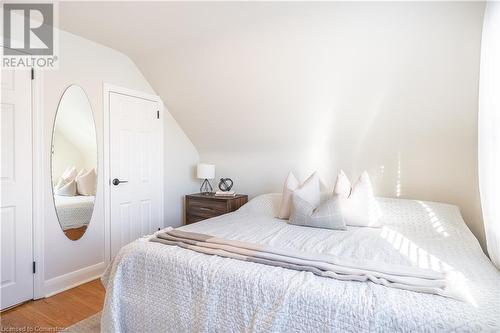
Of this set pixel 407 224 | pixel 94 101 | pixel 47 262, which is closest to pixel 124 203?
pixel 47 262

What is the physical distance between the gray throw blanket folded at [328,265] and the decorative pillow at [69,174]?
1.32 meters

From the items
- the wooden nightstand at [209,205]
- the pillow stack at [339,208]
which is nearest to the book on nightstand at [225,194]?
the wooden nightstand at [209,205]

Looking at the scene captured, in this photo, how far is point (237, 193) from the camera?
12.7 ft

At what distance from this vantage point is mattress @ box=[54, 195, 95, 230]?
260 centimetres

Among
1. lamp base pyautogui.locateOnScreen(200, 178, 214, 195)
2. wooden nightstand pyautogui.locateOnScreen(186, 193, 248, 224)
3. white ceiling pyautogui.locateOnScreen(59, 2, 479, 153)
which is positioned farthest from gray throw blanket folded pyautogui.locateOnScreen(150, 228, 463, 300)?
lamp base pyautogui.locateOnScreen(200, 178, 214, 195)

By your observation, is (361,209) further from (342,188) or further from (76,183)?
(76,183)

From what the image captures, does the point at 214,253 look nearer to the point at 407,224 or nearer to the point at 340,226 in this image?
the point at 340,226

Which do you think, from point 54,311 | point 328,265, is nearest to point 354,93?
point 328,265

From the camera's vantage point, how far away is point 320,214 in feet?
7.68

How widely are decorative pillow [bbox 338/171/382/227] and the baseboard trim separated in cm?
244

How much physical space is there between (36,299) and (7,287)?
26cm

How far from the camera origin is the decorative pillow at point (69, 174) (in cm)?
261

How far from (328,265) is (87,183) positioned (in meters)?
2.38

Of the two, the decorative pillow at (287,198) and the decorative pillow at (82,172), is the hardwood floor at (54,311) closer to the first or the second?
the decorative pillow at (82,172)
